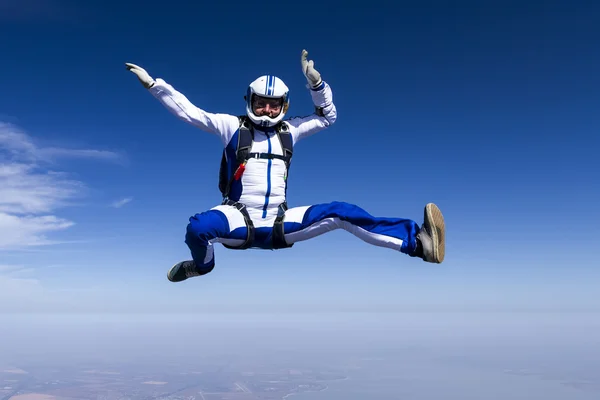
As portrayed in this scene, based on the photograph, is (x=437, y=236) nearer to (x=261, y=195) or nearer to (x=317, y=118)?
(x=261, y=195)

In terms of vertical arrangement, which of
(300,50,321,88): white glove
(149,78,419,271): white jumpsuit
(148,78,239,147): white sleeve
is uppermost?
(300,50,321,88): white glove

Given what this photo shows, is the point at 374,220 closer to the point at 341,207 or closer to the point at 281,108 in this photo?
the point at 341,207

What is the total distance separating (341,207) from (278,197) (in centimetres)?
72

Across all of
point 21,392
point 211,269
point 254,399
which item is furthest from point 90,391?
point 211,269

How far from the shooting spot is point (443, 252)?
15.8 ft

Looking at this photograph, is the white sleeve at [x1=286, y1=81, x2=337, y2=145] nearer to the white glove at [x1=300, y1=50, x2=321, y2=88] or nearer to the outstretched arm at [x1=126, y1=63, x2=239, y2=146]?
the white glove at [x1=300, y1=50, x2=321, y2=88]

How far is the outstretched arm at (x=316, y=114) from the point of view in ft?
18.5

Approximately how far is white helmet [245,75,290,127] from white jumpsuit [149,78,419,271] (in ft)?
0.52

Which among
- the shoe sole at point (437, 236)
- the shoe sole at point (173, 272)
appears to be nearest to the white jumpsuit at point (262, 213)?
the shoe sole at point (437, 236)

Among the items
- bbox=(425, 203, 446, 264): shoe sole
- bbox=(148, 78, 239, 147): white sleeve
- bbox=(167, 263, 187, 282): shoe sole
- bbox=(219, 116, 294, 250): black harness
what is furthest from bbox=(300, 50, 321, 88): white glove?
bbox=(167, 263, 187, 282): shoe sole

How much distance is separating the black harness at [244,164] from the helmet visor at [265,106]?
15 cm

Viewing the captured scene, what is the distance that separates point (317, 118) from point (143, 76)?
6.65 feet

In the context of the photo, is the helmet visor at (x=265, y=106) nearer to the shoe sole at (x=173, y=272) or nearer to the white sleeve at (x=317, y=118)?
the white sleeve at (x=317, y=118)

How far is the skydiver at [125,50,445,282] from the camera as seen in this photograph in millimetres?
5117
